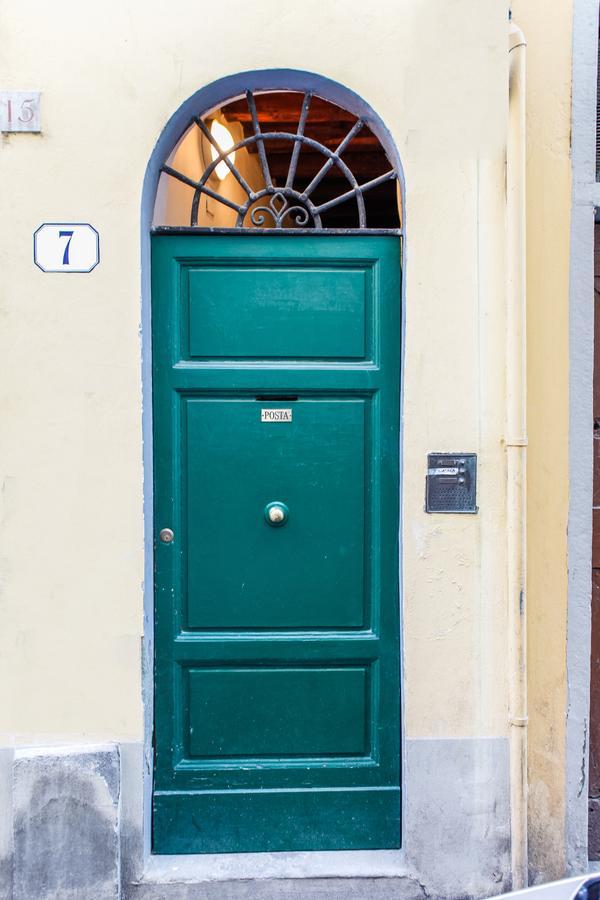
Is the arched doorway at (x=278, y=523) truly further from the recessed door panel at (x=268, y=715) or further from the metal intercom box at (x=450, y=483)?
the metal intercom box at (x=450, y=483)

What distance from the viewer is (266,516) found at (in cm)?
371

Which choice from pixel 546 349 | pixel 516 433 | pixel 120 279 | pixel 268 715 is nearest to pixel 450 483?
pixel 516 433

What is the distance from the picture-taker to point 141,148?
356cm

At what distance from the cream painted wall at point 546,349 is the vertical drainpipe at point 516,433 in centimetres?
15

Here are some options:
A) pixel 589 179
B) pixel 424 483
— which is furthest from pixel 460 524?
pixel 589 179

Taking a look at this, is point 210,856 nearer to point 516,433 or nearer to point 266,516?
point 266,516

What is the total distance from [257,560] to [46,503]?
3.26 ft

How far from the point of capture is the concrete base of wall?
345 cm

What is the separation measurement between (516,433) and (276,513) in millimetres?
1152

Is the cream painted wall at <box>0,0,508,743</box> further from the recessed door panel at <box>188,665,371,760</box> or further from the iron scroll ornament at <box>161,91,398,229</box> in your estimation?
the recessed door panel at <box>188,665,371,760</box>

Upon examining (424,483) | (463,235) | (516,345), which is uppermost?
(463,235)

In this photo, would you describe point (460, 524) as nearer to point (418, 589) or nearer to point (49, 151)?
point (418, 589)

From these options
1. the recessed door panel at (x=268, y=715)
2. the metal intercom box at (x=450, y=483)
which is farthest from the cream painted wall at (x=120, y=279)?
the recessed door panel at (x=268, y=715)

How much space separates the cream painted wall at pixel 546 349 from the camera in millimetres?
3707
